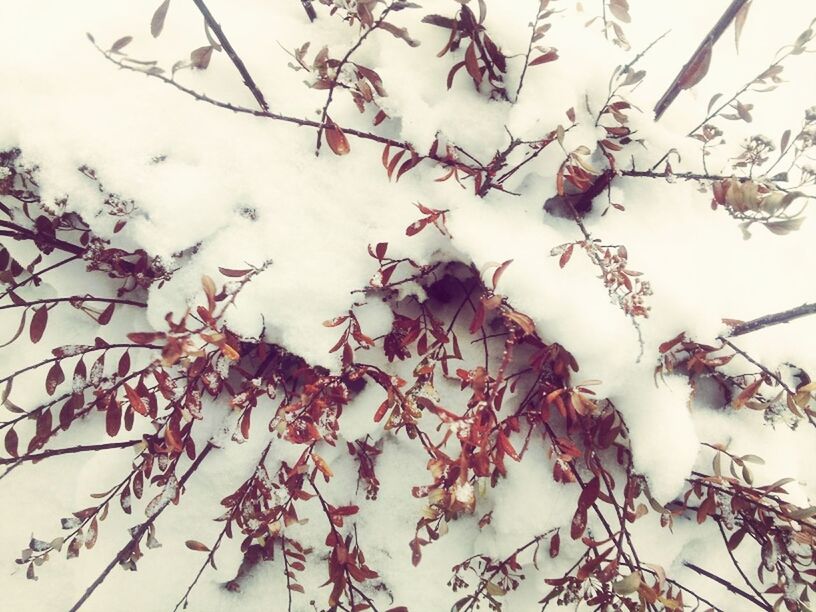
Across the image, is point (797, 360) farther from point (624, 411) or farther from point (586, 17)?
point (586, 17)

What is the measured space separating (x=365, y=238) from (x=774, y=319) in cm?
107

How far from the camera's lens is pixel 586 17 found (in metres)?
1.66

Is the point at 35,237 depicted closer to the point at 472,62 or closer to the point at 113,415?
the point at 113,415

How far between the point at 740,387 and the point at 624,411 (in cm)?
41

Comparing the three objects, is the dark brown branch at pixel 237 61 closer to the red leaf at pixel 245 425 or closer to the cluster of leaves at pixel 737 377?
the red leaf at pixel 245 425

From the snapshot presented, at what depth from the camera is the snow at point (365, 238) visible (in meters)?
1.39

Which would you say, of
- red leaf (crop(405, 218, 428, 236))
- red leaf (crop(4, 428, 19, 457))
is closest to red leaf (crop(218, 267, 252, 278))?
red leaf (crop(405, 218, 428, 236))

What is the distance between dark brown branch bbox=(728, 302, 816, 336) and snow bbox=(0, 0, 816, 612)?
0.05 metres

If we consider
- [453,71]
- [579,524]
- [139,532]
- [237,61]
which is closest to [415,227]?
[453,71]

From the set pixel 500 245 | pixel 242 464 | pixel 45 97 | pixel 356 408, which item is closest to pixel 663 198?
pixel 500 245

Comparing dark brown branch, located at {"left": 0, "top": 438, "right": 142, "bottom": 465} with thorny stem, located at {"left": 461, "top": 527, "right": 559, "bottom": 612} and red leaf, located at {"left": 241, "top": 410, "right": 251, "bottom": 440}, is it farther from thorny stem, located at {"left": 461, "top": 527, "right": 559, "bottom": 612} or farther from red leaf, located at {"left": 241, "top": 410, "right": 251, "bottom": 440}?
thorny stem, located at {"left": 461, "top": 527, "right": 559, "bottom": 612}

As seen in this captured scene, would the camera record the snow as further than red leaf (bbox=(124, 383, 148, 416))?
Yes

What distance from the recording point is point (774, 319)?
1301mm

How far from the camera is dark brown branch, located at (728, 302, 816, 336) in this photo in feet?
3.97
